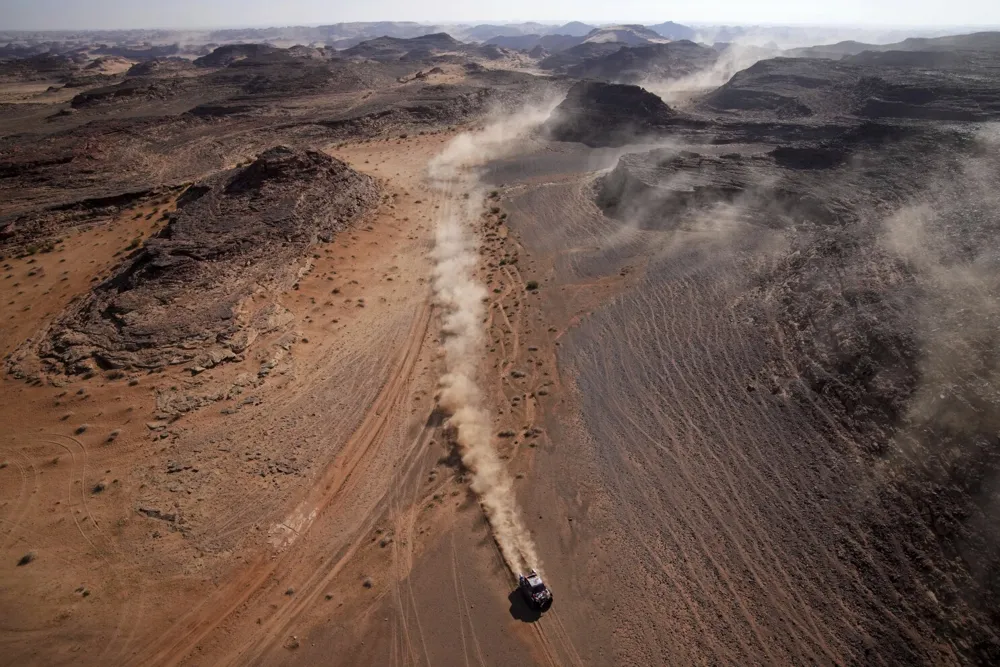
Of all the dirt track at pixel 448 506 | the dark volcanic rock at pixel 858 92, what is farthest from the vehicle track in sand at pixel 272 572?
the dark volcanic rock at pixel 858 92

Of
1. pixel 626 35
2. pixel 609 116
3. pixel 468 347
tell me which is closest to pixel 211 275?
pixel 468 347

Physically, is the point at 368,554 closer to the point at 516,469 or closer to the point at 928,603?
the point at 516,469

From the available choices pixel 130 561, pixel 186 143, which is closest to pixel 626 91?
pixel 186 143

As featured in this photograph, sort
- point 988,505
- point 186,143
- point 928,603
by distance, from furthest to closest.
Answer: point 186,143 → point 988,505 → point 928,603

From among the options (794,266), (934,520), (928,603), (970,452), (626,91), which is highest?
(626,91)

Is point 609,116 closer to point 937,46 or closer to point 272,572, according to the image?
point 272,572

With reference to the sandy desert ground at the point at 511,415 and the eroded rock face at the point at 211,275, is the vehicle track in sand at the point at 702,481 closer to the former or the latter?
the sandy desert ground at the point at 511,415
